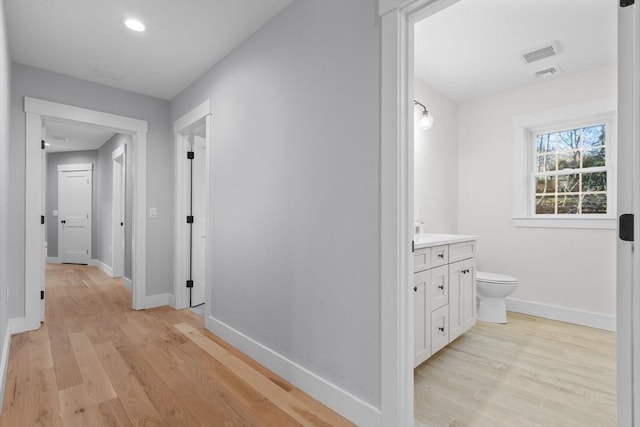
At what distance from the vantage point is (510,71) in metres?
3.12

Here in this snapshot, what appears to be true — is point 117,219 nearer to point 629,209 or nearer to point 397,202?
point 397,202

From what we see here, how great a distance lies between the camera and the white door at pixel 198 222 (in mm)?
3697

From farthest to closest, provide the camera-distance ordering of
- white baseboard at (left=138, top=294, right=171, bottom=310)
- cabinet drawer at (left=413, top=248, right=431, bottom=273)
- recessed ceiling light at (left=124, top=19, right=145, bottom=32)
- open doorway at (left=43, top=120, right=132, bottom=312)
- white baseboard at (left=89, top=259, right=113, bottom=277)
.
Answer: open doorway at (left=43, top=120, right=132, bottom=312) → white baseboard at (left=89, top=259, right=113, bottom=277) → white baseboard at (left=138, top=294, right=171, bottom=310) → recessed ceiling light at (left=124, top=19, right=145, bottom=32) → cabinet drawer at (left=413, top=248, right=431, bottom=273)

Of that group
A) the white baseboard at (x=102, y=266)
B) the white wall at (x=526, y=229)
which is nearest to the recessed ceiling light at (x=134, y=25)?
the white wall at (x=526, y=229)

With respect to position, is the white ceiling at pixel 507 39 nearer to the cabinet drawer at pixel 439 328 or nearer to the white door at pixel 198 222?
the cabinet drawer at pixel 439 328

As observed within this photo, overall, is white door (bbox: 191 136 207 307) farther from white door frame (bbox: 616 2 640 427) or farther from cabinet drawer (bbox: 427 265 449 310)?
white door frame (bbox: 616 2 640 427)

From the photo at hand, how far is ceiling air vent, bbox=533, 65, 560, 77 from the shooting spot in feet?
10.0

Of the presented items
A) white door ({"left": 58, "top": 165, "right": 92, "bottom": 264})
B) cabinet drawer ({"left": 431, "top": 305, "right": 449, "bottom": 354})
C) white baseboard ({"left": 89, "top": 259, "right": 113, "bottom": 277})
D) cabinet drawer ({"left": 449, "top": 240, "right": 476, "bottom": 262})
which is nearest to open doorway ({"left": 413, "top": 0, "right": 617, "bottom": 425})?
cabinet drawer ({"left": 431, "top": 305, "right": 449, "bottom": 354})

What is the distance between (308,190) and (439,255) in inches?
41.8

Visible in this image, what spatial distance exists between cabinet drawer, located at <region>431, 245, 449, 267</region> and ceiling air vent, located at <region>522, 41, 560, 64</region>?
194cm

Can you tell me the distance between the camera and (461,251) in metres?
2.55

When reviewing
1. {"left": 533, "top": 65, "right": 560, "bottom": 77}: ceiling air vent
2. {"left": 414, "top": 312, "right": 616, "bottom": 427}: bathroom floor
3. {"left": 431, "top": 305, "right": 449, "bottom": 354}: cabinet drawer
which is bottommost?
{"left": 414, "top": 312, "right": 616, "bottom": 427}: bathroom floor

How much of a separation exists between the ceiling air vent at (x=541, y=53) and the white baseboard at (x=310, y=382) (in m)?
3.09

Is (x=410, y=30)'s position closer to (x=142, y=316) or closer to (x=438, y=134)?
(x=438, y=134)
